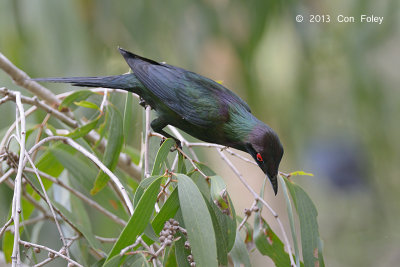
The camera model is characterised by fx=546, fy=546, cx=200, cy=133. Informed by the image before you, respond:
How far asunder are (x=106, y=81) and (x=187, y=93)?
1.14 feet

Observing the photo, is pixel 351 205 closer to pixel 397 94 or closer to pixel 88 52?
pixel 397 94

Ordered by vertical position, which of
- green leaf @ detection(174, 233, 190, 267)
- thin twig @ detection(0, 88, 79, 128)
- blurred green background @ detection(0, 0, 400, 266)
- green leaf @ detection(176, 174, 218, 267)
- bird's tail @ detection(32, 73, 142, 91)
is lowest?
green leaf @ detection(174, 233, 190, 267)

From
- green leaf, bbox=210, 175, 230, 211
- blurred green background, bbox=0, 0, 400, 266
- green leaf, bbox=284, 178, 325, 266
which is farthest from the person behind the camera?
blurred green background, bbox=0, 0, 400, 266

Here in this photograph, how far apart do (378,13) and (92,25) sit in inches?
98.1

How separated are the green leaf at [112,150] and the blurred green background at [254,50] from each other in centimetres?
128

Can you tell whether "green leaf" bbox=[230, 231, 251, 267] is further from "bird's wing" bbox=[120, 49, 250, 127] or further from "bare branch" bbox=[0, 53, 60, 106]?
"bare branch" bbox=[0, 53, 60, 106]

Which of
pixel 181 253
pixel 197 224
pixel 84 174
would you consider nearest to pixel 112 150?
pixel 84 174

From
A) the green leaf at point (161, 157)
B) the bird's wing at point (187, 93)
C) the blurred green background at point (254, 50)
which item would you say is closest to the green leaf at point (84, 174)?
the bird's wing at point (187, 93)

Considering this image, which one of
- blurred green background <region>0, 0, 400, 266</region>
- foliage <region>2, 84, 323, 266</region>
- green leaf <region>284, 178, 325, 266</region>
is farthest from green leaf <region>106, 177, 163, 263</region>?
blurred green background <region>0, 0, 400, 266</region>

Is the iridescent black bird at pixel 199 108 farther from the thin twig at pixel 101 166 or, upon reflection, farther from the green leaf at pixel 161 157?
the thin twig at pixel 101 166

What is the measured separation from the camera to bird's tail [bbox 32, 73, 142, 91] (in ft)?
7.32

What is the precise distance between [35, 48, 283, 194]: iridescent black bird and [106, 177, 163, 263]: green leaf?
1.77ft

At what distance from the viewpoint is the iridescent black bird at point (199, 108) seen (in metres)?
2.08

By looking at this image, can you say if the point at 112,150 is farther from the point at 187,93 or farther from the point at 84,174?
the point at 187,93
